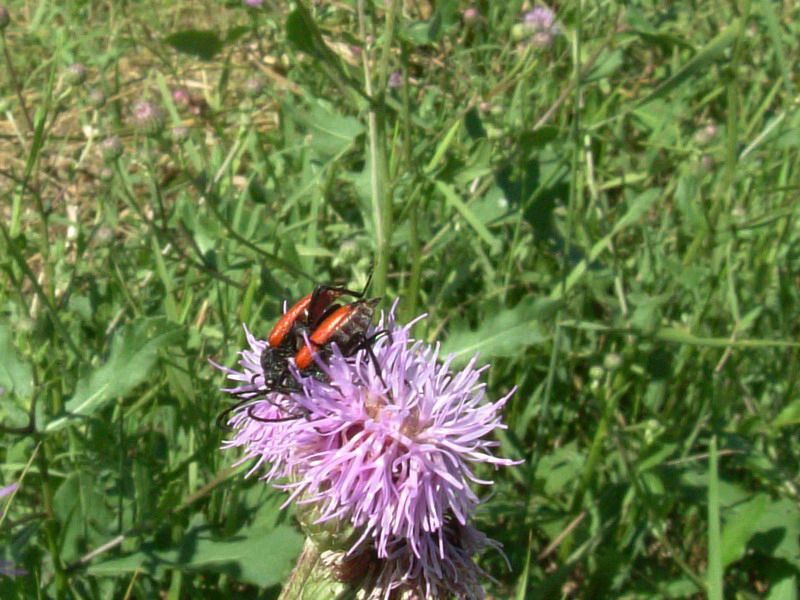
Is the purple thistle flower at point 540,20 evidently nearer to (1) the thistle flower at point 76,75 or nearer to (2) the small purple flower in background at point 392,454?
(1) the thistle flower at point 76,75

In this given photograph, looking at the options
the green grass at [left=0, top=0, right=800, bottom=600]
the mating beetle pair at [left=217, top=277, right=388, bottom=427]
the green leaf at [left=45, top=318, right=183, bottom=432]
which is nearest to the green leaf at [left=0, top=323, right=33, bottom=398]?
the green grass at [left=0, top=0, right=800, bottom=600]

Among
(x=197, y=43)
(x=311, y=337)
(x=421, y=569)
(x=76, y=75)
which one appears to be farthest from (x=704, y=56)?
(x=76, y=75)

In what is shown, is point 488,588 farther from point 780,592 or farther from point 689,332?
point 689,332

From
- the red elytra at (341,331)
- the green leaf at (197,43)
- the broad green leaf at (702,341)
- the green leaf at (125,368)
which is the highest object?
the green leaf at (197,43)

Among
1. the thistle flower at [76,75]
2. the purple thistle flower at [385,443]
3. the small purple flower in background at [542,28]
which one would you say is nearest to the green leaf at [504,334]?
the purple thistle flower at [385,443]

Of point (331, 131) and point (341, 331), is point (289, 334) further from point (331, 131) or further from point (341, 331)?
point (331, 131)

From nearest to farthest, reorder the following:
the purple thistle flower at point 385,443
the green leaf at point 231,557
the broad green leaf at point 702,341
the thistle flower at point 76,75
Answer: the purple thistle flower at point 385,443, the green leaf at point 231,557, the broad green leaf at point 702,341, the thistle flower at point 76,75

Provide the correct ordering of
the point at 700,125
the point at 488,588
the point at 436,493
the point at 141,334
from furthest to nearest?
1. the point at 700,125
2. the point at 488,588
3. the point at 141,334
4. the point at 436,493

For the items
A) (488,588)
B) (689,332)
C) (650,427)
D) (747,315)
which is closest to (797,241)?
(747,315)
